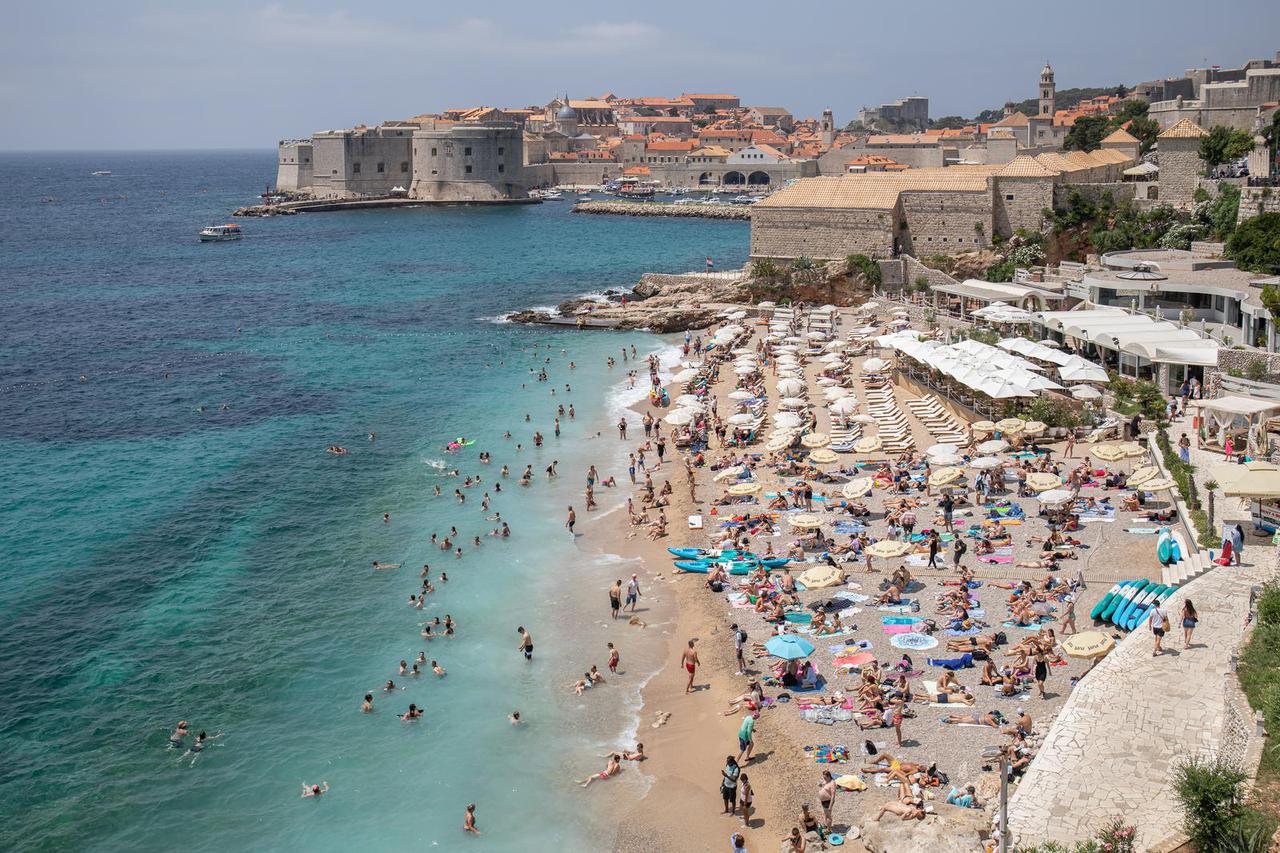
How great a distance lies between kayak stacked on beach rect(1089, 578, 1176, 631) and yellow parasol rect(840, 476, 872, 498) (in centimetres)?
557

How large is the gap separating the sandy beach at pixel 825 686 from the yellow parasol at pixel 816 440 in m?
1.23

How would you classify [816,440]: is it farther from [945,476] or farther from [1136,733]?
[1136,733]

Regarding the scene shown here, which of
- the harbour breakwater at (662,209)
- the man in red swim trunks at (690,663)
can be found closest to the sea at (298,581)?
the man in red swim trunks at (690,663)

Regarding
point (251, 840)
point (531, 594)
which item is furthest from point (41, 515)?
point (251, 840)

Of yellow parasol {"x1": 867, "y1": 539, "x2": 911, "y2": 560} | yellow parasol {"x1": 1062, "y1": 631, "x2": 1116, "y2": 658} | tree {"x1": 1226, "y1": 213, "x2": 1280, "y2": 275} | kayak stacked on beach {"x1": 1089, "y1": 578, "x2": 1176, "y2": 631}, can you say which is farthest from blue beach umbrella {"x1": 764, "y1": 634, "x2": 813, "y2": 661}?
tree {"x1": 1226, "y1": 213, "x2": 1280, "y2": 275}

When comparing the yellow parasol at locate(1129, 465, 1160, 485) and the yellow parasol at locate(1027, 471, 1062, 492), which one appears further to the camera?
the yellow parasol at locate(1027, 471, 1062, 492)

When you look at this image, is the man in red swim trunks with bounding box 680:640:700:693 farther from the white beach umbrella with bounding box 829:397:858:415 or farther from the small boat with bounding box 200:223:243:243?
the small boat with bounding box 200:223:243:243

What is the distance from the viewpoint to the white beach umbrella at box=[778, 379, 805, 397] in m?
28.1

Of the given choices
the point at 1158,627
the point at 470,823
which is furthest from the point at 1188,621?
the point at 470,823

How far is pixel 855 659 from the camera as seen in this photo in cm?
1501

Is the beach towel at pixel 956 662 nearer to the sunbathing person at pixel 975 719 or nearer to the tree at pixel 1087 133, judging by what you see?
the sunbathing person at pixel 975 719

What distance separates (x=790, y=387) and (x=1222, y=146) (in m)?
17.1

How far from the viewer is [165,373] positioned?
1483 inches

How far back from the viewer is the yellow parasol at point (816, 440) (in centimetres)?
2309
